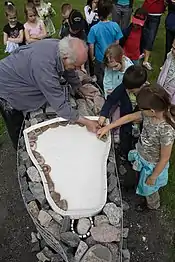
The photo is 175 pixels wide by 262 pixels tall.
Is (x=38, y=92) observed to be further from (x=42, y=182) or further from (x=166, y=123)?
(x=166, y=123)

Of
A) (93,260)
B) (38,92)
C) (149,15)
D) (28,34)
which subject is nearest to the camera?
(93,260)

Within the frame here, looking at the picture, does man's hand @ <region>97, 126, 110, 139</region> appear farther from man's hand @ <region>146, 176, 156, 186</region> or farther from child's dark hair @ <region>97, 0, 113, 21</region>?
child's dark hair @ <region>97, 0, 113, 21</region>

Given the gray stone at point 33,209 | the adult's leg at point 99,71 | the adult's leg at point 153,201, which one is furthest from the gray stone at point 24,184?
the adult's leg at point 99,71

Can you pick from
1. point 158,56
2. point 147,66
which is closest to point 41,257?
point 147,66

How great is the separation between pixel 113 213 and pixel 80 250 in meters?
0.39

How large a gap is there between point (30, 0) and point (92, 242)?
4205 mm

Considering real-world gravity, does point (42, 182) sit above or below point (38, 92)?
below

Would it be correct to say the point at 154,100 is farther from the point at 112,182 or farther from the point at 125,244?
the point at 125,244

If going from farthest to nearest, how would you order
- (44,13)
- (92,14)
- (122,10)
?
(122,10), (44,13), (92,14)

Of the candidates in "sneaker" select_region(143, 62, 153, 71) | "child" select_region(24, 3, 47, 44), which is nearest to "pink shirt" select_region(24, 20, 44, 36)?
"child" select_region(24, 3, 47, 44)

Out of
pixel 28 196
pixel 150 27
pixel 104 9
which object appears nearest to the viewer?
pixel 28 196

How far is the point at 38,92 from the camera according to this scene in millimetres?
3578

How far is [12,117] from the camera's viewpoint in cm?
388

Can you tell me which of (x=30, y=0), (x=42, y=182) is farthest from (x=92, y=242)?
(x=30, y=0)
